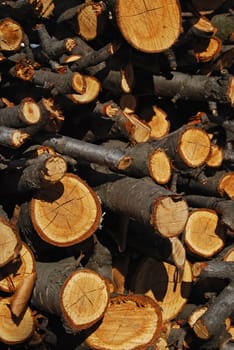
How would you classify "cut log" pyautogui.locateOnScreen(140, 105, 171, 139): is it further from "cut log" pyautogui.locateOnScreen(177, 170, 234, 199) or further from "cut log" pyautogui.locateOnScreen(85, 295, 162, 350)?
"cut log" pyautogui.locateOnScreen(85, 295, 162, 350)

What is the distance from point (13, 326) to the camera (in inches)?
164

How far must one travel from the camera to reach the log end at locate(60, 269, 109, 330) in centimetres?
380

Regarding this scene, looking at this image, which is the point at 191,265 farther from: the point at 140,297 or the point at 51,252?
the point at 51,252

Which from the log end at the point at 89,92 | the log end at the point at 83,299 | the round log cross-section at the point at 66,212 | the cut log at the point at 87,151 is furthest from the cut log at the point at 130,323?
the log end at the point at 89,92

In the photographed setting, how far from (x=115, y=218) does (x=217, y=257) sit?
1.05 m

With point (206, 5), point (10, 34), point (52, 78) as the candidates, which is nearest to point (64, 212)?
point (52, 78)

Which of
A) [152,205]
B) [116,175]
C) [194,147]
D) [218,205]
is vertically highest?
[152,205]

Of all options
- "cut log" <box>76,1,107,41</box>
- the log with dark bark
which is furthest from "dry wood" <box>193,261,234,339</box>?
"cut log" <box>76,1,107,41</box>

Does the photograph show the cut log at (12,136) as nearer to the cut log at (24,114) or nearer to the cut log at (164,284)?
the cut log at (24,114)

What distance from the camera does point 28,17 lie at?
16.5 ft

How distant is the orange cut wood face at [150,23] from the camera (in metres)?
4.41

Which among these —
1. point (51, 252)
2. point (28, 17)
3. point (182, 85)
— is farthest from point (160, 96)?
point (51, 252)

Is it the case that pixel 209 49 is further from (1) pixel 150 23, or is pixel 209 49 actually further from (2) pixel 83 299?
(2) pixel 83 299

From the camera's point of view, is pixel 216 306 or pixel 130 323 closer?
pixel 130 323
